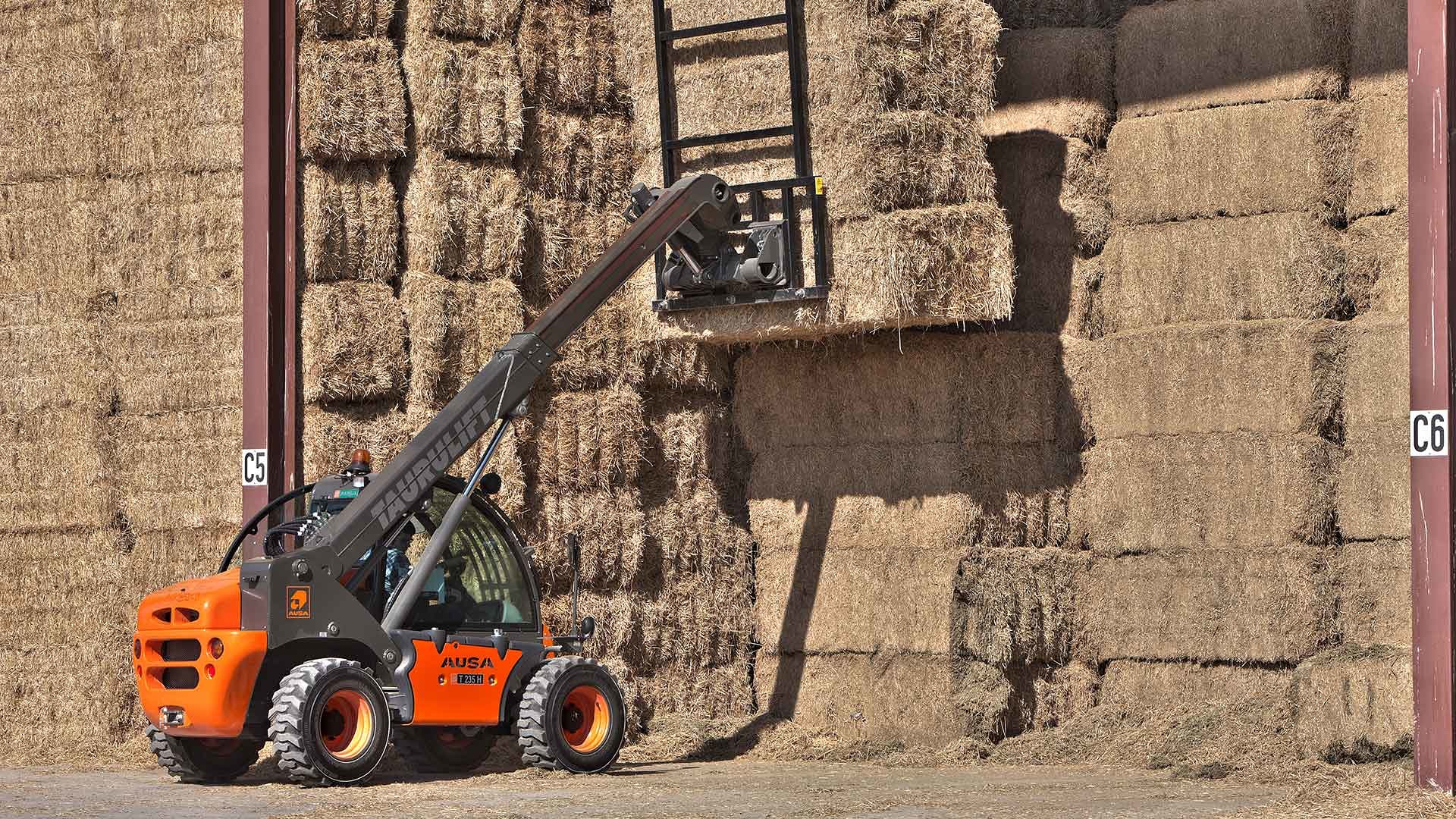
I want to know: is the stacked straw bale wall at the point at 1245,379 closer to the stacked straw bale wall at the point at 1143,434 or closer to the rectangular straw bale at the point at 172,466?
the stacked straw bale wall at the point at 1143,434

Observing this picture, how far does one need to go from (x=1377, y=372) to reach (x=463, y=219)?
619 centimetres

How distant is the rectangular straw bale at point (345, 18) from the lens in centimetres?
1342

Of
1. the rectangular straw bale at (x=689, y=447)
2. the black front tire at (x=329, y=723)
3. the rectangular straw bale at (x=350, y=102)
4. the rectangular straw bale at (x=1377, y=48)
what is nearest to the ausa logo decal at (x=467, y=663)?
the black front tire at (x=329, y=723)

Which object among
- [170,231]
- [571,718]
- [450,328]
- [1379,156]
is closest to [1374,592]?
[1379,156]

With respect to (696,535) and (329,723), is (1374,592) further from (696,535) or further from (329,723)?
(329,723)

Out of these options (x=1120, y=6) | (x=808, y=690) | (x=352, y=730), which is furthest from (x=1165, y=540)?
(x=352, y=730)

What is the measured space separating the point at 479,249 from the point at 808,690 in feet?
13.2

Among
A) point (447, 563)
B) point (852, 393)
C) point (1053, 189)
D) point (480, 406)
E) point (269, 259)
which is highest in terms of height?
point (1053, 189)

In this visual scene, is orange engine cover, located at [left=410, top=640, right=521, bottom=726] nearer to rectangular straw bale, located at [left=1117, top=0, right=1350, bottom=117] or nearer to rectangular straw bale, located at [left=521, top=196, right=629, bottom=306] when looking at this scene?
rectangular straw bale, located at [left=521, top=196, right=629, bottom=306]

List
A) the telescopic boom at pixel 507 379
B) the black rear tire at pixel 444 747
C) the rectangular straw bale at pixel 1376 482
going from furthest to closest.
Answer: the black rear tire at pixel 444 747
the rectangular straw bale at pixel 1376 482
the telescopic boom at pixel 507 379

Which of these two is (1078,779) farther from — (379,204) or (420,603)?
(379,204)

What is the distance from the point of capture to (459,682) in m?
11.8

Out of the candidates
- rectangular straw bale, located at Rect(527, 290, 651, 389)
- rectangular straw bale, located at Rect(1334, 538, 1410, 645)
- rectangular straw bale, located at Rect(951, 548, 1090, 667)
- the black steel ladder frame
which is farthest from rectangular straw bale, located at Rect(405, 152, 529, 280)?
rectangular straw bale, located at Rect(1334, 538, 1410, 645)

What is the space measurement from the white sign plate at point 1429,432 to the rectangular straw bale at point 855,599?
3.90 meters
